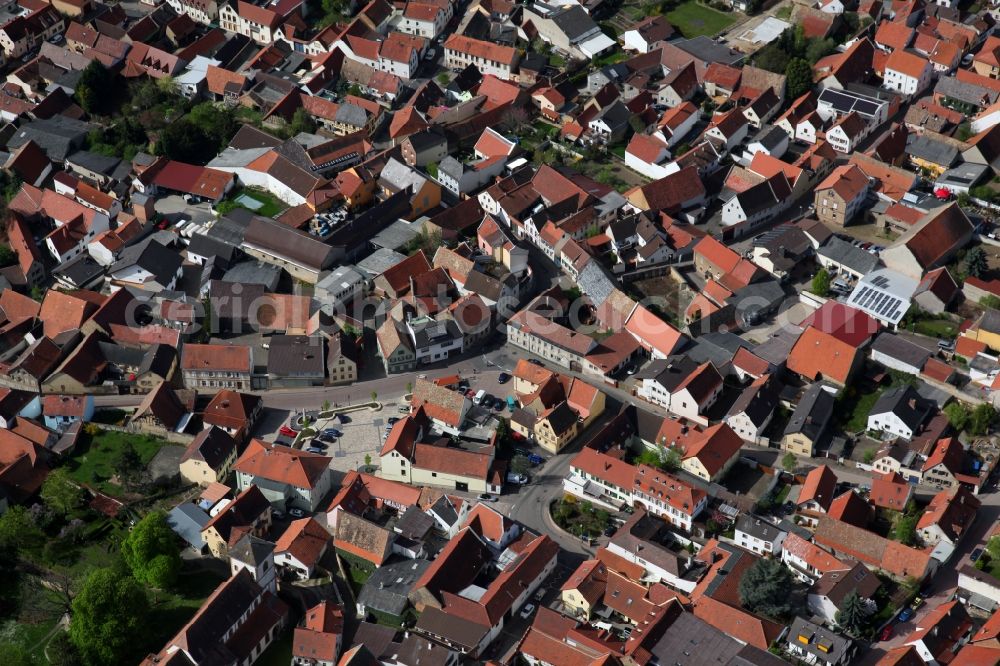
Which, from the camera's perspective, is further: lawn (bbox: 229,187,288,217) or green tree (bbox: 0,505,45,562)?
lawn (bbox: 229,187,288,217)

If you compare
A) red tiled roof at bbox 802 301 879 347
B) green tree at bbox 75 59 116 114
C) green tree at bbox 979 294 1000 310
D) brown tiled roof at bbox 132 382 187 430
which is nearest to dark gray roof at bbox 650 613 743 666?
red tiled roof at bbox 802 301 879 347

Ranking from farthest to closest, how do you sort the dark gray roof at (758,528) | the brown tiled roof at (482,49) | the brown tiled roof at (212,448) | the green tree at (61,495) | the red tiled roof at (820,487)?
the brown tiled roof at (482,49) → the brown tiled roof at (212,448) → the green tree at (61,495) → the red tiled roof at (820,487) → the dark gray roof at (758,528)

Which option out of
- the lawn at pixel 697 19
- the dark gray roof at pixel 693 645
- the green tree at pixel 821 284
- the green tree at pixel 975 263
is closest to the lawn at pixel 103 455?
the dark gray roof at pixel 693 645

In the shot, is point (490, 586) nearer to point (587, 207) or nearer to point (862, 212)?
point (587, 207)

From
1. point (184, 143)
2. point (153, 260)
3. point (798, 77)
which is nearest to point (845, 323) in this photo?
point (798, 77)

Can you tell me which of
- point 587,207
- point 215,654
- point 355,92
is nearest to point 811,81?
point 587,207

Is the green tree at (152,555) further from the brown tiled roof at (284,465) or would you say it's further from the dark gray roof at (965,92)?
the dark gray roof at (965,92)

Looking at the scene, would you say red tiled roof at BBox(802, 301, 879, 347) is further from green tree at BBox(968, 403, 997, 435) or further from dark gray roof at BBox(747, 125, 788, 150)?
dark gray roof at BBox(747, 125, 788, 150)
